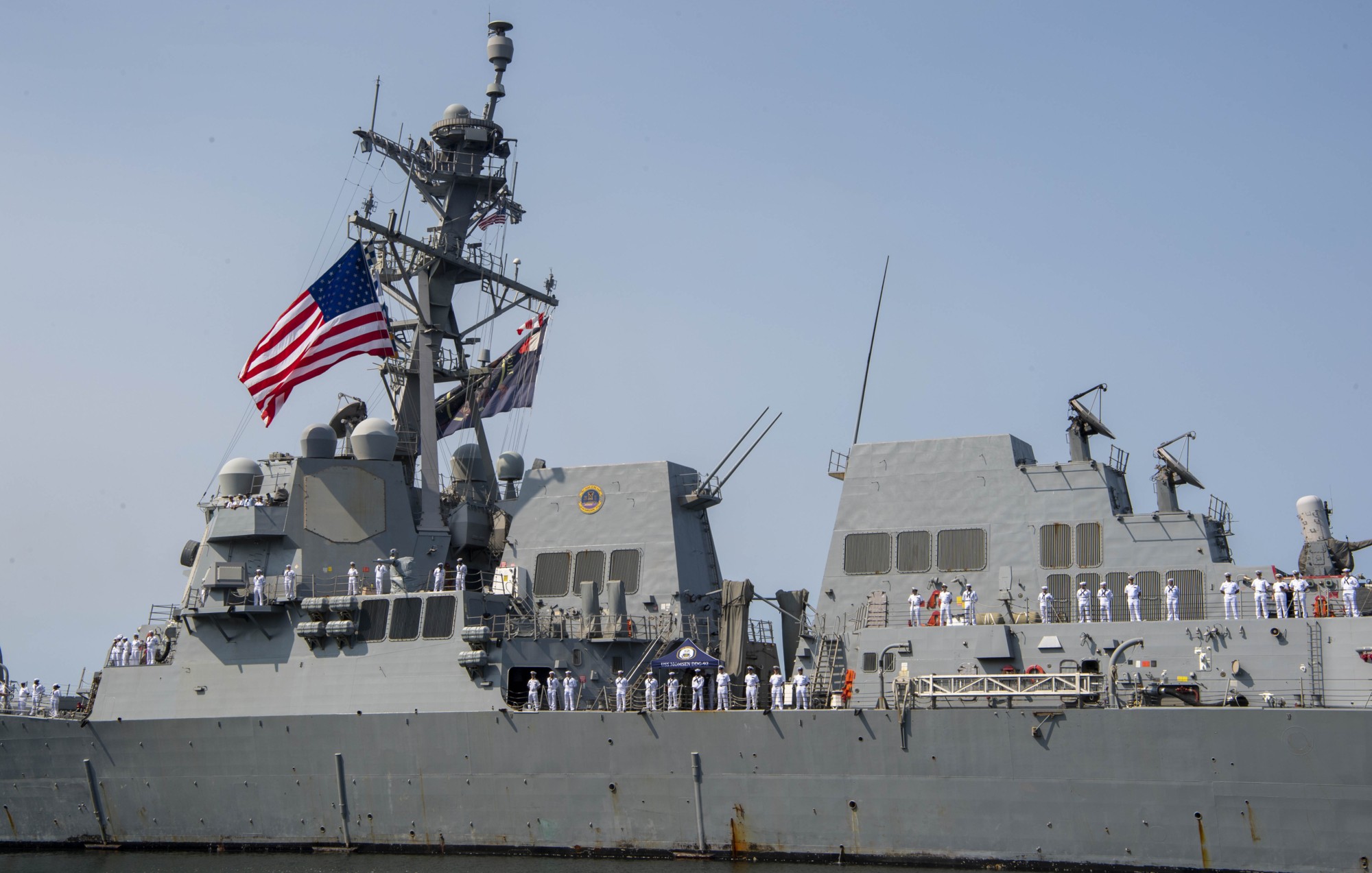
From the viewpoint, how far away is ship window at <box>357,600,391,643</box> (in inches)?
988

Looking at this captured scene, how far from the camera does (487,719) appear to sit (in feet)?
77.2

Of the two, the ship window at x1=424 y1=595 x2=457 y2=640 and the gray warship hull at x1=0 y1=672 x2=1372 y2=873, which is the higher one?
the ship window at x1=424 y1=595 x2=457 y2=640

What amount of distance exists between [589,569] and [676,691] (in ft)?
12.4

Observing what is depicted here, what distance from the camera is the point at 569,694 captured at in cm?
2341

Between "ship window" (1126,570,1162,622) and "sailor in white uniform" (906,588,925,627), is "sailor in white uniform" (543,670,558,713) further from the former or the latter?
"ship window" (1126,570,1162,622)

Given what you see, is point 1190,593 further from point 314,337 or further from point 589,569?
point 314,337

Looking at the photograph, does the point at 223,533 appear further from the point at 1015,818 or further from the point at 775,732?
the point at 1015,818

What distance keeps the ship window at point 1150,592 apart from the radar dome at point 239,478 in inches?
655

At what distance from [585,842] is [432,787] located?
296cm

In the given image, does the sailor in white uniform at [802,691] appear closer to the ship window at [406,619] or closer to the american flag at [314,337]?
the ship window at [406,619]

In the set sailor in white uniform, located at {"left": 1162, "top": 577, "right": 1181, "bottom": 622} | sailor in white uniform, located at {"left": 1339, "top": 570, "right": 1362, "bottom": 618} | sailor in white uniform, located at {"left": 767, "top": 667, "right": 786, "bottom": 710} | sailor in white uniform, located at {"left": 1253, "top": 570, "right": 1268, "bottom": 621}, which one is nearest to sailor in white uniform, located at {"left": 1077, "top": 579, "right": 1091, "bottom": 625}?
sailor in white uniform, located at {"left": 1162, "top": 577, "right": 1181, "bottom": 622}

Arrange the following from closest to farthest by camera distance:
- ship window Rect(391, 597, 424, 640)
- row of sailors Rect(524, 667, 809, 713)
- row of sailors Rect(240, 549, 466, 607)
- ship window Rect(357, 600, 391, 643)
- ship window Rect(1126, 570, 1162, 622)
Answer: ship window Rect(1126, 570, 1162, 622), row of sailors Rect(524, 667, 809, 713), ship window Rect(391, 597, 424, 640), ship window Rect(357, 600, 391, 643), row of sailors Rect(240, 549, 466, 607)

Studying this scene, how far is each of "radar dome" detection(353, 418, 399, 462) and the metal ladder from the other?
1642 centimetres

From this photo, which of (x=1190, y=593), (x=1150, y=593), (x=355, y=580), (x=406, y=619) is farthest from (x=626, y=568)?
(x=1190, y=593)
